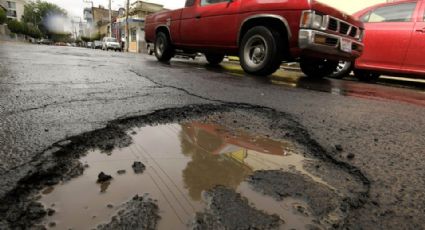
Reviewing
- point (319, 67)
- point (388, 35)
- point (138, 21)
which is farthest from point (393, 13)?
point (138, 21)

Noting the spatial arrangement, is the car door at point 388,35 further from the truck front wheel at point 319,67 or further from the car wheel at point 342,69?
the truck front wheel at point 319,67

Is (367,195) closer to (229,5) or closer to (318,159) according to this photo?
(318,159)

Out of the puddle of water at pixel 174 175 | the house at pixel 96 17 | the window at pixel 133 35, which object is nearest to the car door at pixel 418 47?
the puddle of water at pixel 174 175

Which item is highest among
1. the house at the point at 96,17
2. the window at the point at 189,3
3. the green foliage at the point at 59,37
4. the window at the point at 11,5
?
the window at the point at 11,5

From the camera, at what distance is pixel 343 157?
5.08ft

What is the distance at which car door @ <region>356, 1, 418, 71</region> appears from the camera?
17.5 ft

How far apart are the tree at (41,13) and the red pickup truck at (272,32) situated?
258ft

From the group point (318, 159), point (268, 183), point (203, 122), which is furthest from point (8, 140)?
point (318, 159)

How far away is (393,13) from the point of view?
556cm

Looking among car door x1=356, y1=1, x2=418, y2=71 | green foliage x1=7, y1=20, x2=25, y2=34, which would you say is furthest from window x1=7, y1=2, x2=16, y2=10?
car door x1=356, y1=1, x2=418, y2=71

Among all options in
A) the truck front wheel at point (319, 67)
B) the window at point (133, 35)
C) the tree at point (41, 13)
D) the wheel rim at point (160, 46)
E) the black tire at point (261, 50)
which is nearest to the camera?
the black tire at point (261, 50)

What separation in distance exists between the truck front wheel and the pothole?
14.3 feet

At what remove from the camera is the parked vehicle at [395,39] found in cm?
518

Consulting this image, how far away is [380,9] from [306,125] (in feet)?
16.5
